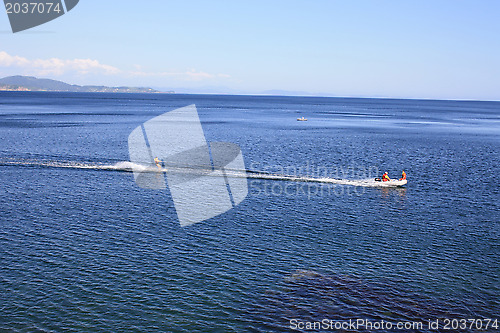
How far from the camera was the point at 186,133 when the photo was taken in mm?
115812

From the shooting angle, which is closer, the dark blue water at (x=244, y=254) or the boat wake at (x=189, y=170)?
the dark blue water at (x=244, y=254)

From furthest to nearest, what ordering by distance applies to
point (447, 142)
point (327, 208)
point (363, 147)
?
1. point (447, 142)
2. point (363, 147)
3. point (327, 208)

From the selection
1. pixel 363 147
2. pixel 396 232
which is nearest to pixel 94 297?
pixel 396 232

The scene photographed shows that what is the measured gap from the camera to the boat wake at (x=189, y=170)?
5871cm

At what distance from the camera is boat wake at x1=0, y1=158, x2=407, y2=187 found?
58709 millimetres

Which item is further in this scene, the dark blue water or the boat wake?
the boat wake

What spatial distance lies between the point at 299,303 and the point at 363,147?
242 ft

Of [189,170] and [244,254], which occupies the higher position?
[244,254]

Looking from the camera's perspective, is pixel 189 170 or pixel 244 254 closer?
pixel 244 254

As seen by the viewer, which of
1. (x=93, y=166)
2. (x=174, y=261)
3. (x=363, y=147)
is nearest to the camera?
(x=174, y=261)

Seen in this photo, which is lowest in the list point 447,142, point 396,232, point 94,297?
point 447,142

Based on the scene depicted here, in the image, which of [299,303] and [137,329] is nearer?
[137,329]

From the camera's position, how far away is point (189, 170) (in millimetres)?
64188

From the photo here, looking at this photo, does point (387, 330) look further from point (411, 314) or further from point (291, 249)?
point (291, 249)
